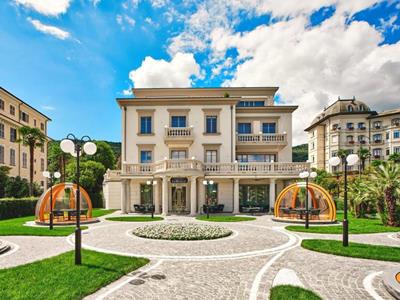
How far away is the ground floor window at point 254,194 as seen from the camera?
27266 millimetres

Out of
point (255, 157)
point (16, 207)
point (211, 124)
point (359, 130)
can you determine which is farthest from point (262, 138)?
point (359, 130)

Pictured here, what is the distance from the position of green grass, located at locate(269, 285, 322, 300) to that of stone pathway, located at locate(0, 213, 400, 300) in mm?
240

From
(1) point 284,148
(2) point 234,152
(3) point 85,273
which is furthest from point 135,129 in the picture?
(3) point 85,273

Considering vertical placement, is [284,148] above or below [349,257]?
above

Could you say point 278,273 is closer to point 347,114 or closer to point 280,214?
point 280,214

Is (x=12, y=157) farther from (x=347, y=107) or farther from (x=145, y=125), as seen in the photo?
(x=347, y=107)

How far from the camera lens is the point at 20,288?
20.4 feet

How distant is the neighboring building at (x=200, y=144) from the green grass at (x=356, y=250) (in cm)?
1392

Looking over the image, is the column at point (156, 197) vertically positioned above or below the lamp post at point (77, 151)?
below

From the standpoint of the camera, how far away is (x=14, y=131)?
38.3m

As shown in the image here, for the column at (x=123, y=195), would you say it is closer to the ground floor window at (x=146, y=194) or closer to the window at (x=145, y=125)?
the ground floor window at (x=146, y=194)

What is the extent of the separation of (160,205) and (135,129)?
860cm

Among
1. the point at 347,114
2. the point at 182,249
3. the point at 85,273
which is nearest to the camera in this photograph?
the point at 85,273

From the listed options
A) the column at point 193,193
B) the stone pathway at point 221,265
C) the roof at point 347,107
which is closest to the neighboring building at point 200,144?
the column at point 193,193
